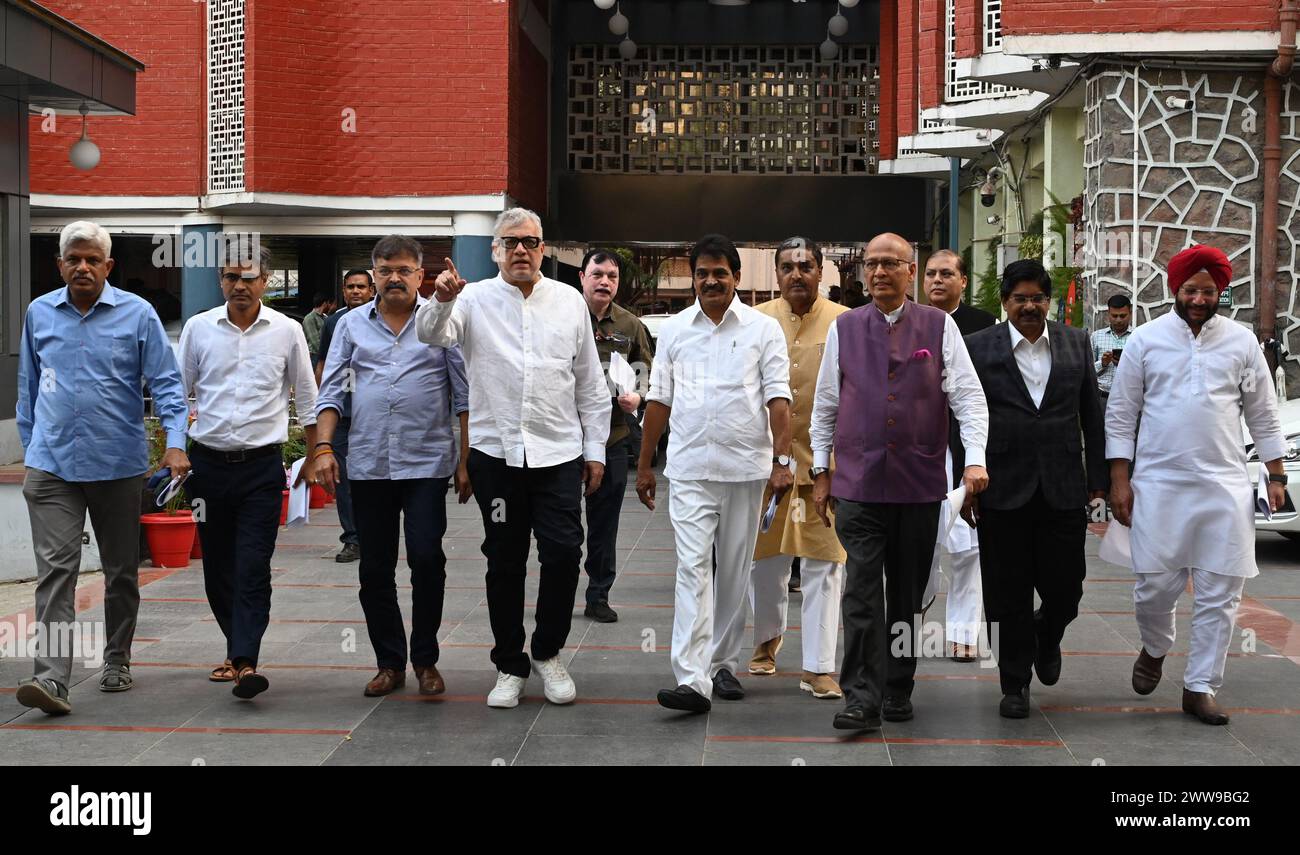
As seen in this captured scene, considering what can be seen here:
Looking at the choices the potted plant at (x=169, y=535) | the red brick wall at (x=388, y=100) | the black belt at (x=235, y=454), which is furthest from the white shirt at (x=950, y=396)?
the red brick wall at (x=388, y=100)

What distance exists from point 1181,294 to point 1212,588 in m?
1.22

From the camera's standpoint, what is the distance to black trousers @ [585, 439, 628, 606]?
851 centimetres

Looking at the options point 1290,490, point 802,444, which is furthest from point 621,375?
point 1290,490

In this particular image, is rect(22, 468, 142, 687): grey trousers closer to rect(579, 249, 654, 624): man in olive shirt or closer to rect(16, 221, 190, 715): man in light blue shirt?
rect(16, 221, 190, 715): man in light blue shirt

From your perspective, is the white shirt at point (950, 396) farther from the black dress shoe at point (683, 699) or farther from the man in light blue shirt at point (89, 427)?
the man in light blue shirt at point (89, 427)

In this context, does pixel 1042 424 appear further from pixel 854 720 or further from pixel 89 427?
pixel 89 427

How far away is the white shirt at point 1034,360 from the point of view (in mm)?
6398

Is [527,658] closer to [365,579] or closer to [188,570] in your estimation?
[365,579]

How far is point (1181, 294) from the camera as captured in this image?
21.0 feet

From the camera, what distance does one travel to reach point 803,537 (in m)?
6.79

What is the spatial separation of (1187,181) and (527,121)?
11478 millimetres

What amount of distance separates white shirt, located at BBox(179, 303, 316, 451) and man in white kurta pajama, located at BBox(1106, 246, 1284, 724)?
11.9 ft

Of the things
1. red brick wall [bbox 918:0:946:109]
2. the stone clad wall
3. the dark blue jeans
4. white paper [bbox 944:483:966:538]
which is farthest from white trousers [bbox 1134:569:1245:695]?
red brick wall [bbox 918:0:946:109]

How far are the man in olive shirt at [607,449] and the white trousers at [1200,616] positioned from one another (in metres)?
3.04
